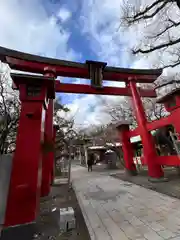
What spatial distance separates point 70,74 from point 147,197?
20.0ft

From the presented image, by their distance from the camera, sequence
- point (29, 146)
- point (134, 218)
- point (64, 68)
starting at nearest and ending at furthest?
point (134, 218)
point (29, 146)
point (64, 68)

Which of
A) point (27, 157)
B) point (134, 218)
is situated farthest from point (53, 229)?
point (134, 218)

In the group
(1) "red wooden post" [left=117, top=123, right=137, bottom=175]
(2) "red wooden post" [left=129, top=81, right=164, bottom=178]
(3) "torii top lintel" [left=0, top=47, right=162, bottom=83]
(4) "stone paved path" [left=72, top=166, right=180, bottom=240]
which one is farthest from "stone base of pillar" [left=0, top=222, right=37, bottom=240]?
(1) "red wooden post" [left=117, top=123, right=137, bottom=175]

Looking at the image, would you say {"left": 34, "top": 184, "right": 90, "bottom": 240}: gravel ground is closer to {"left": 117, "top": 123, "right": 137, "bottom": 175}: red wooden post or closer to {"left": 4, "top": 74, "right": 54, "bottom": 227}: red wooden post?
{"left": 4, "top": 74, "right": 54, "bottom": 227}: red wooden post

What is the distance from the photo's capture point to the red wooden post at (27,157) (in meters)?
2.75

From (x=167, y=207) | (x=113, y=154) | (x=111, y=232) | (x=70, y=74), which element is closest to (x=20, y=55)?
(x=70, y=74)

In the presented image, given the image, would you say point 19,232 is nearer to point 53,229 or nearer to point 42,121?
point 53,229

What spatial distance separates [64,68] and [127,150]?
573 centimetres

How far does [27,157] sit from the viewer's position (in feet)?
9.83

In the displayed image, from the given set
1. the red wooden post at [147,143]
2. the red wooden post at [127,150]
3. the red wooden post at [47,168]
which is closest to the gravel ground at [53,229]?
the red wooden post at [47,168]

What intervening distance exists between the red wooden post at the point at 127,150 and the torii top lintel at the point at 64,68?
9.22 ft

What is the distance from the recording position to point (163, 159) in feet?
19.6

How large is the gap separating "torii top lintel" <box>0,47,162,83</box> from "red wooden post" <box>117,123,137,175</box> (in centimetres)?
281

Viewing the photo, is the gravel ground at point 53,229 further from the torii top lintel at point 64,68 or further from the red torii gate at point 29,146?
the torii top lintel at point 64,68
